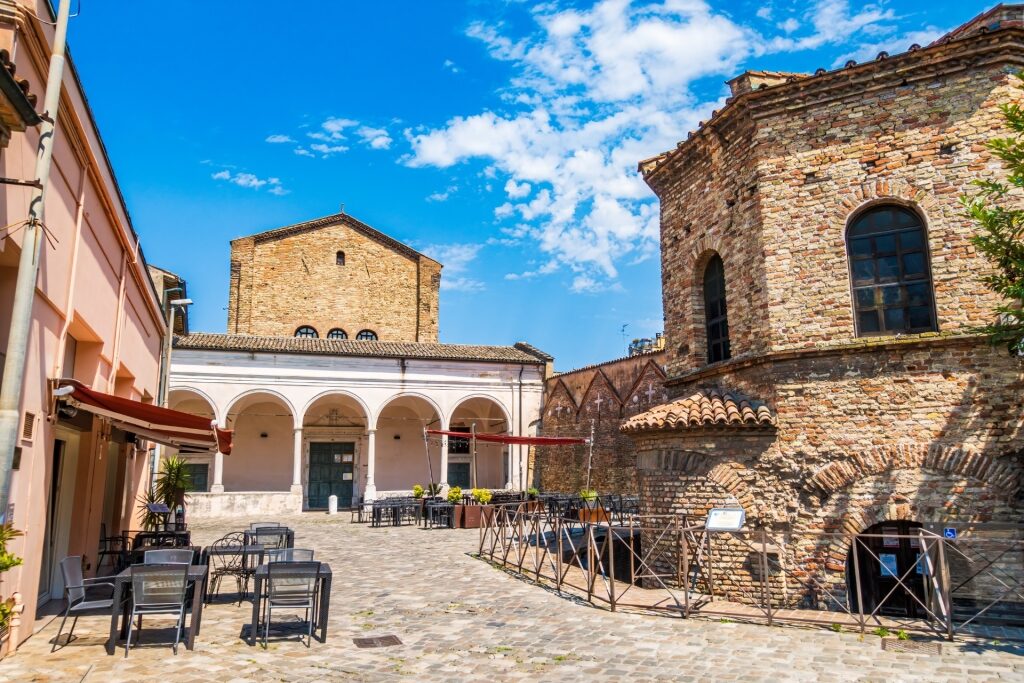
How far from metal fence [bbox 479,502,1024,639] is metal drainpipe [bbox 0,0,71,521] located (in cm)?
639

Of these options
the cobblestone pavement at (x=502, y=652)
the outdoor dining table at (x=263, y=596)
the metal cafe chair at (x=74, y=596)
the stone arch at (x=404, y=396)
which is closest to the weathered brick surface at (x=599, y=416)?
the stone arch at (x=404, y=396)

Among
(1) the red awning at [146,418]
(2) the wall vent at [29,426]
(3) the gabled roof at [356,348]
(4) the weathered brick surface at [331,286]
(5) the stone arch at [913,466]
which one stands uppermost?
(4) the weathered brick surface at [331,286]

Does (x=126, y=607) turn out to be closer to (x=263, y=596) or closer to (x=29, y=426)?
(x=263, y=596)

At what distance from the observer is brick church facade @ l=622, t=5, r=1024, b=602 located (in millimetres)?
8789

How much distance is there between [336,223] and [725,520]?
27.3 m

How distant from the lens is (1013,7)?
30.5ft

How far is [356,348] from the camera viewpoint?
2680 centimetres

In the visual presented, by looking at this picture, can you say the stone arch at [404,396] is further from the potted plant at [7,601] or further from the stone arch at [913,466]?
the potted plant at [7,601]

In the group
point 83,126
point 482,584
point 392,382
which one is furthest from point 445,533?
point 83,126

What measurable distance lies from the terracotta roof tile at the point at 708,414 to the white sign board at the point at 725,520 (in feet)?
4.26

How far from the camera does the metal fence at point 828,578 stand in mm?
8109

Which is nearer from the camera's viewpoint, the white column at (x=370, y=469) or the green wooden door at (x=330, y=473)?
the white column at (x=370, y=469)

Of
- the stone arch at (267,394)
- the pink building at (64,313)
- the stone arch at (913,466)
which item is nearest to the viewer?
the pink building at (64,313)

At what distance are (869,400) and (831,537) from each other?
72.9 inches
